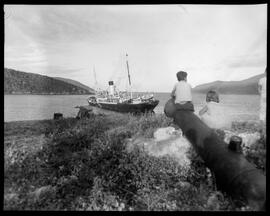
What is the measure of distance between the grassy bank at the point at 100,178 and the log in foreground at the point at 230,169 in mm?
524

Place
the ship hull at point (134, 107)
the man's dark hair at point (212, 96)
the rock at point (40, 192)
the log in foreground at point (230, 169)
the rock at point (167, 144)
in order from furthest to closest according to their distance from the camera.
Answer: the ship hull at point (134, 107) → the man's dark hair at point (212, 96) → the rock at point (167, 144) → the rock at point (40, 192) → the log in foreground at point (230, 169)

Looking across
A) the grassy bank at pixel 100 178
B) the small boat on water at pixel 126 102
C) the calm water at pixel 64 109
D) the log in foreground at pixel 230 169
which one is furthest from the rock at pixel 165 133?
the small boat on water at pixel 126 102

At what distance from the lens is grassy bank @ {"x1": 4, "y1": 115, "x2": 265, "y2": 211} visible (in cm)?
543

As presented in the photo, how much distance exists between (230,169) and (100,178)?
9.73 feet

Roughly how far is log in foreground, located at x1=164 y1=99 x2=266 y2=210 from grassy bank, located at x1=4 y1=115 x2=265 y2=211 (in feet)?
1.72

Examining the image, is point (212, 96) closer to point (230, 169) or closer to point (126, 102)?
point (230, 169)

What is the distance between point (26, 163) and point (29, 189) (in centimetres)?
98

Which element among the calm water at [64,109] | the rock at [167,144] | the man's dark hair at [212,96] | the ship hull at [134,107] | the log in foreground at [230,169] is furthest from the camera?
the ship hull at [134,107]

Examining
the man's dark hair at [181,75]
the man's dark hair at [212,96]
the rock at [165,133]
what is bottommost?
the rock at [165,133]

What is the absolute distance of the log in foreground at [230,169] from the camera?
4.37 m

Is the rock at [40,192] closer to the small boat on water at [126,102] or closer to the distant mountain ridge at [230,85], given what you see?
the distant mountain ridge at [230,85]

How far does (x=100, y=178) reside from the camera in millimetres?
6055

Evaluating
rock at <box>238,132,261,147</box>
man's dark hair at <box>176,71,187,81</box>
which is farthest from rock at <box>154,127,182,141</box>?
rock at <box>238,132,261,147</box>
